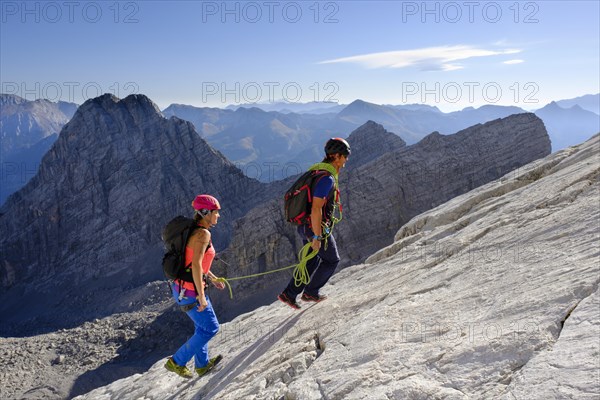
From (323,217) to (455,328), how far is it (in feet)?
11.3

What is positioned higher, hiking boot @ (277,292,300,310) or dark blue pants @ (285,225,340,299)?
dark blue pants @ (285,225,340,299)

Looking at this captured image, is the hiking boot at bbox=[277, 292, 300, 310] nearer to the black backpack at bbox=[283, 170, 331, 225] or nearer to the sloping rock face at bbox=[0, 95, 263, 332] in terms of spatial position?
the black backpack at bbox=[283, 170, 331, 225]

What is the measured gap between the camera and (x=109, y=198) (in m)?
77.0

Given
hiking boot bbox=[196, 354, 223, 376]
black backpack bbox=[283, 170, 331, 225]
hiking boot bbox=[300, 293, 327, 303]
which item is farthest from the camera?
hiking boot bbox=[300, 293, 327, 303]

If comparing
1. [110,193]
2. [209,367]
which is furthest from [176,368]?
[110,193]

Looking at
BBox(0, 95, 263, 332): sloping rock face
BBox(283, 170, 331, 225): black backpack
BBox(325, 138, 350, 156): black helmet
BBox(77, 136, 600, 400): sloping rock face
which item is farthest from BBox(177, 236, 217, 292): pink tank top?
BBox(0, 95, 263, 332): sloping rock face

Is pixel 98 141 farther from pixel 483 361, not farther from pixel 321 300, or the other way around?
pixel 483 361

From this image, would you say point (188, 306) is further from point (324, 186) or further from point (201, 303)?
point (324, 186)

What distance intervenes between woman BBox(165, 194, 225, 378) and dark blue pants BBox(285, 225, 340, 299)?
75.9 inches

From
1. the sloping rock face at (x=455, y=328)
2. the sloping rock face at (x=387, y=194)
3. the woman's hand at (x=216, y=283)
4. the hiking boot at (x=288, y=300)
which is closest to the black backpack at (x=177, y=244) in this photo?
the woman's hand at (x=216, y=283)

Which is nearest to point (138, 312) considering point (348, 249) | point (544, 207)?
point (348, 249)

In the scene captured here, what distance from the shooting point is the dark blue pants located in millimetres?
8844

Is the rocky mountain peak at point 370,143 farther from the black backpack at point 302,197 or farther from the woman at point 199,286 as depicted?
the woman at point 199,286

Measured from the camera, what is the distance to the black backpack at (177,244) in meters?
7.25
